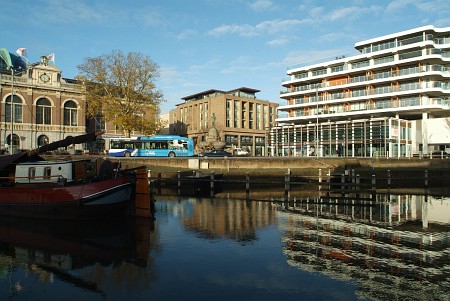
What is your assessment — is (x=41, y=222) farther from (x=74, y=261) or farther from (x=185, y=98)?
(x=185, y=98)

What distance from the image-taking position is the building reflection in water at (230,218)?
588 inches

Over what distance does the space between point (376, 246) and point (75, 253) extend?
10013 mm

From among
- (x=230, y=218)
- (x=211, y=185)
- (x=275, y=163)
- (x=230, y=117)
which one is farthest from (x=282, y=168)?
(x=230, y=117)

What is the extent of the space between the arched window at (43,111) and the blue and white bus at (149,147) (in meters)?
24.0

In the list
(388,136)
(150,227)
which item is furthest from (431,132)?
(150,227)

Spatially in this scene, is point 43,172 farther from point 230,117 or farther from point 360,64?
point 230,117

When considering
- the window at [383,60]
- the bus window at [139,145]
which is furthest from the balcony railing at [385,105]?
the bus window at [139,145]

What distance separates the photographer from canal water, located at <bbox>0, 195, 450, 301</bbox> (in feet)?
28.0

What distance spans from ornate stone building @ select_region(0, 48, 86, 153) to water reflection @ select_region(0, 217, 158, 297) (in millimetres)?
51491

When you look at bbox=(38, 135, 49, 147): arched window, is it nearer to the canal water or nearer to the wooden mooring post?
the canal water

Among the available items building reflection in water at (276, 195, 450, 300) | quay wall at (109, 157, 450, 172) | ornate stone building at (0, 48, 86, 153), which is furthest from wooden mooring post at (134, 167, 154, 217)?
ornate stone building at (0, 48, 86, 153)

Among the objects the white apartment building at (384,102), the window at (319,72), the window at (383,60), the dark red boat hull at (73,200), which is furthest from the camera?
the window at (319,72)

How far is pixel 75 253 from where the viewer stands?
12.0 meters

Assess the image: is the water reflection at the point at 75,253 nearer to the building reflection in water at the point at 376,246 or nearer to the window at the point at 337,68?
the building reflection in water at the point at 376,246
